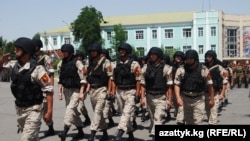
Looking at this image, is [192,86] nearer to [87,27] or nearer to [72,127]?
[72,127]

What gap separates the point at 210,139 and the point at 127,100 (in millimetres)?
2896

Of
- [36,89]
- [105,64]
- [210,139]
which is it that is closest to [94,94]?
[105,64]

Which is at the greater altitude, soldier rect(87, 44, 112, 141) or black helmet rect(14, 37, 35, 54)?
black helmet rect(14, 37, 35, 54)

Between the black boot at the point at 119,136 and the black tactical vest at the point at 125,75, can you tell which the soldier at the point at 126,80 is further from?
the black boot at the point at 119,136

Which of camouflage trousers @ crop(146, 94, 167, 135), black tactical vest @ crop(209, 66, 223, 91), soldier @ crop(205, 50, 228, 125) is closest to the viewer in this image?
camouflage trousers @ crop(146, 94, 167, 135)

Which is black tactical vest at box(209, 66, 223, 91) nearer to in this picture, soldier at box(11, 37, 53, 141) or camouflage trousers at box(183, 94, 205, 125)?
camouflage trousers at box(183, 94, 205, 125)

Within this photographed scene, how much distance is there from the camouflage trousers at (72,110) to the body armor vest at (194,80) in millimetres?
2346

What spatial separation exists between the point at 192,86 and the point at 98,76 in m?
2.05

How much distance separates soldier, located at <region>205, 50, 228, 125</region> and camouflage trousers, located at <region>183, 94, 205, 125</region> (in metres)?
2.17

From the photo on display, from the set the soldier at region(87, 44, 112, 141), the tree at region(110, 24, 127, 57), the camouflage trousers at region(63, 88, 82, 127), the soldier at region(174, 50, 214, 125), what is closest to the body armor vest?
the soldier at region(174, 50, 214, 125)

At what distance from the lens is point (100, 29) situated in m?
71.6

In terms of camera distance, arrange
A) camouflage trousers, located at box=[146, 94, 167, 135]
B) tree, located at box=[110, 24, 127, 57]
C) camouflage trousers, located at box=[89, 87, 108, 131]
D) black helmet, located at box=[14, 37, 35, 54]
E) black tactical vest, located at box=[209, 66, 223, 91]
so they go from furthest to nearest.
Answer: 1. tree, located at box=[110, 24, 127, 57]
2. black tactical vest, located at box=[209, 66, 223, 91]
3. camouflage trousers, located at box=[89, 87, 108, 131]
4. camouflage trousers, located at box=[146, 94, 167, 135]
5. black helmet, located at box=[14, 37, 35, 54]

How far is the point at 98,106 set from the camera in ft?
28.3

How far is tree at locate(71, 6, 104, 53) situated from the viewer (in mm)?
68125
